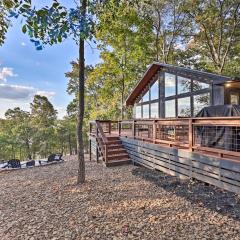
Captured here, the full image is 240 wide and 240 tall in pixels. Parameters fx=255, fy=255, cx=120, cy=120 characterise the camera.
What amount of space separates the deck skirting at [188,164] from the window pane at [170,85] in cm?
467

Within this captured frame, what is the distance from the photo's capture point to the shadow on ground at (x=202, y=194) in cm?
475

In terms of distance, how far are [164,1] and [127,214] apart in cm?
1969

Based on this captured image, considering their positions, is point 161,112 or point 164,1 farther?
point 164,1

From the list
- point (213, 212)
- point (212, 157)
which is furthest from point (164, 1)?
point (213, 212)

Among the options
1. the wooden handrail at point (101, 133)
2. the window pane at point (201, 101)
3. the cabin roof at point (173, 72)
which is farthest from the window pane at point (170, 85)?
the wooden handrail at point (101, 133)

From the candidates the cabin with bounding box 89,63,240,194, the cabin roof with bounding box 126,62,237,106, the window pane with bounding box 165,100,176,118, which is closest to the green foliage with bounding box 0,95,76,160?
the cabin roof with bounding box 126,62,237,106

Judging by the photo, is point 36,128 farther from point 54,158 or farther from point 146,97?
point 146,97

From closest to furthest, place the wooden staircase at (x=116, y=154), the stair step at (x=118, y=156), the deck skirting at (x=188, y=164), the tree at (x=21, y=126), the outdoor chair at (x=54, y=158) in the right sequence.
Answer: the deck skirting at (x=188, y=164)
the wooden staircase at (x=116, y=154)
the stair step at (x=118, y=156)
the outdoor chair at (x=54, y=158)
the tree at (x=21, y=126)

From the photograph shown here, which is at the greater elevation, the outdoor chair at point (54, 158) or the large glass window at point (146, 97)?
the large glass window at point (146, 97)

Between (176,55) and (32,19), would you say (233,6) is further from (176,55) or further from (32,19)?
(32,19)

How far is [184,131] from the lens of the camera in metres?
7.82

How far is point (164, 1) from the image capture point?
67.2ft

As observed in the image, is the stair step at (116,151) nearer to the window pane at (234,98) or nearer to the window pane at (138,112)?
the window pane at (234,98)

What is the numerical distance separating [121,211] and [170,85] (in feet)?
A: 32.3
